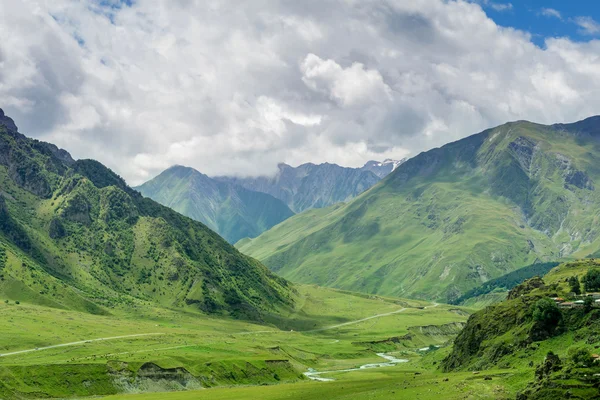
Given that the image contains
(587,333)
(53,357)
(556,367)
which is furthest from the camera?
(53,357)

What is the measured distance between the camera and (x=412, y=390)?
115 m

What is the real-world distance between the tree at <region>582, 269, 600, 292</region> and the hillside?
619 cm

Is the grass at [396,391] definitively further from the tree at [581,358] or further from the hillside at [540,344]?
the tree at [581,358]

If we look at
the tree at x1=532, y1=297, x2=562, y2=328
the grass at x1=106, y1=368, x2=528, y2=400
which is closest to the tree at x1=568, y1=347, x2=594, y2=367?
the grass at x1=106, y1=368, x2=528, y2=400

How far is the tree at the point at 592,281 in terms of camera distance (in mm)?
172375

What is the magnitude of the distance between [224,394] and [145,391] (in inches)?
1386

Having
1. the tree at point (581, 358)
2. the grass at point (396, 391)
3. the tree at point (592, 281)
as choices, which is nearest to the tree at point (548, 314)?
the grass at point (396, 391)

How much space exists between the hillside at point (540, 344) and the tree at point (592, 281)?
6187 mm

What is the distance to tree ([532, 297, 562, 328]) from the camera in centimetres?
14138

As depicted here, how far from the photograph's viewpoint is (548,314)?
5546 inches

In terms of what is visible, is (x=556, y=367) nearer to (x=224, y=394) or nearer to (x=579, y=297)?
(x=579, y=297)

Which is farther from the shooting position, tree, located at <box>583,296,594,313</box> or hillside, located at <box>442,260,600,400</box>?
tree, located at <box>583,296,594,313</box>

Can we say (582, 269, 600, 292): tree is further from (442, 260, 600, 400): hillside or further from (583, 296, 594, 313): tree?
(583, 296, 594, 313): tree

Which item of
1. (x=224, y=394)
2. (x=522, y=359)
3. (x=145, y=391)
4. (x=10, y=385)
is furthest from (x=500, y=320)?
(x=10, y=385)
